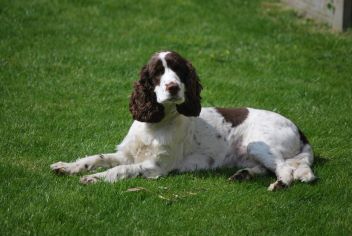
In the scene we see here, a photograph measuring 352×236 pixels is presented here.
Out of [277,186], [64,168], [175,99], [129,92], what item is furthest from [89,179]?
[129,92]

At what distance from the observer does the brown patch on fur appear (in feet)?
24.6

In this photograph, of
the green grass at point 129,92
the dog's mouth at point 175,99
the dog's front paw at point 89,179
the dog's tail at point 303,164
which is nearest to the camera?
the green grass at point 129,92

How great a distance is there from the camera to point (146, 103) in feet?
22.4

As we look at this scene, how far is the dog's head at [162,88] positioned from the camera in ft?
21.6

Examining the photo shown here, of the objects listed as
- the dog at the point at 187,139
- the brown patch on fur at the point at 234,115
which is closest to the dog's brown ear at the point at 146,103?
the dog at the point at 187,139

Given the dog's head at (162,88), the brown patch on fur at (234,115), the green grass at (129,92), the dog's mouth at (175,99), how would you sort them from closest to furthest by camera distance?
the green grass at (129,92) → the dog's mouth at (175,99) → the dog's head at (162,88) → the brown patch on fur at (234,115)

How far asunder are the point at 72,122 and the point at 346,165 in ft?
10.9

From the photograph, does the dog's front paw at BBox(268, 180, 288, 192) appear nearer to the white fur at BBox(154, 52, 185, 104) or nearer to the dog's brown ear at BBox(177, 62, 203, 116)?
the dog's brown ear at BBox(177, 62, 203, 116)

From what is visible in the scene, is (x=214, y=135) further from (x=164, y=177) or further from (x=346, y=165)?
(x=346, y=165)

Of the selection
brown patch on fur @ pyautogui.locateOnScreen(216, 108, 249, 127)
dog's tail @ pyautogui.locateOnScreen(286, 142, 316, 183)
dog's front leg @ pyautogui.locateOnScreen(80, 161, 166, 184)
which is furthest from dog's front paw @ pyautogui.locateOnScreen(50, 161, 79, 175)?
dog's tail @ pyautogui.locateOnScreen(286, 142, 316, 183)

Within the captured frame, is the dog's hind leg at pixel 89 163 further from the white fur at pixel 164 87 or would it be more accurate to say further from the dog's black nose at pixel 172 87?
the dog's black nose at pixel 172 87

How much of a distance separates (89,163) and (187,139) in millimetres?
1071

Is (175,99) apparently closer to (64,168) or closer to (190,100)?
(190,100)

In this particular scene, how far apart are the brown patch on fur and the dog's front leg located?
111 centimetres
